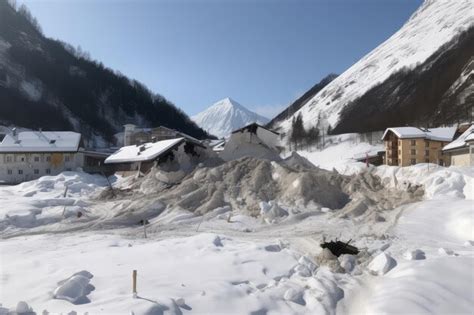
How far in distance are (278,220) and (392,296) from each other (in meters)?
10.8

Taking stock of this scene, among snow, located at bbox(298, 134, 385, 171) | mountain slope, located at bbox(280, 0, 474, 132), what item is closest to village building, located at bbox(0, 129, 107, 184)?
snow, located at bbox(298, 134, 385, 171)

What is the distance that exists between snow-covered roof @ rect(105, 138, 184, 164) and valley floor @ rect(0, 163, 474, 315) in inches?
556

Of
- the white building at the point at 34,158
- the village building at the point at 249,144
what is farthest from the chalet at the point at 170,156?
the white building at the point at 34,158

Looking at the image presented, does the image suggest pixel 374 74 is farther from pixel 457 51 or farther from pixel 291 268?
pixel 291 268

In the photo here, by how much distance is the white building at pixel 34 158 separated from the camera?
49594 mm

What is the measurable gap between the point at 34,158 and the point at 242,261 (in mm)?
43788

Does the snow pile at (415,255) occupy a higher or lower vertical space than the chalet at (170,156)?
lower

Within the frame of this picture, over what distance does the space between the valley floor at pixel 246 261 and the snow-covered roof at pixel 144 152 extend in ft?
46.4

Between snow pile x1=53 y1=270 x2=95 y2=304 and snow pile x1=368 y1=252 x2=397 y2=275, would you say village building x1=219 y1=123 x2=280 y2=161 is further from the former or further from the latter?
snow pile x1=53 y1=270 x2=95 y2=304

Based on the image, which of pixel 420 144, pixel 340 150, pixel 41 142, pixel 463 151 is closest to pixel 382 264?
pixel 463 151

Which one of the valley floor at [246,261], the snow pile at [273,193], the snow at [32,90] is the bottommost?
the valley floor at [246,261]

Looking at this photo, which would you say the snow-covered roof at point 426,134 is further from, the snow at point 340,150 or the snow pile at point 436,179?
the snow pile at point 436,179

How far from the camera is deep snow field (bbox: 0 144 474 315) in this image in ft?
35.4

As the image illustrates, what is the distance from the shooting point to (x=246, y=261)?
556 inches
